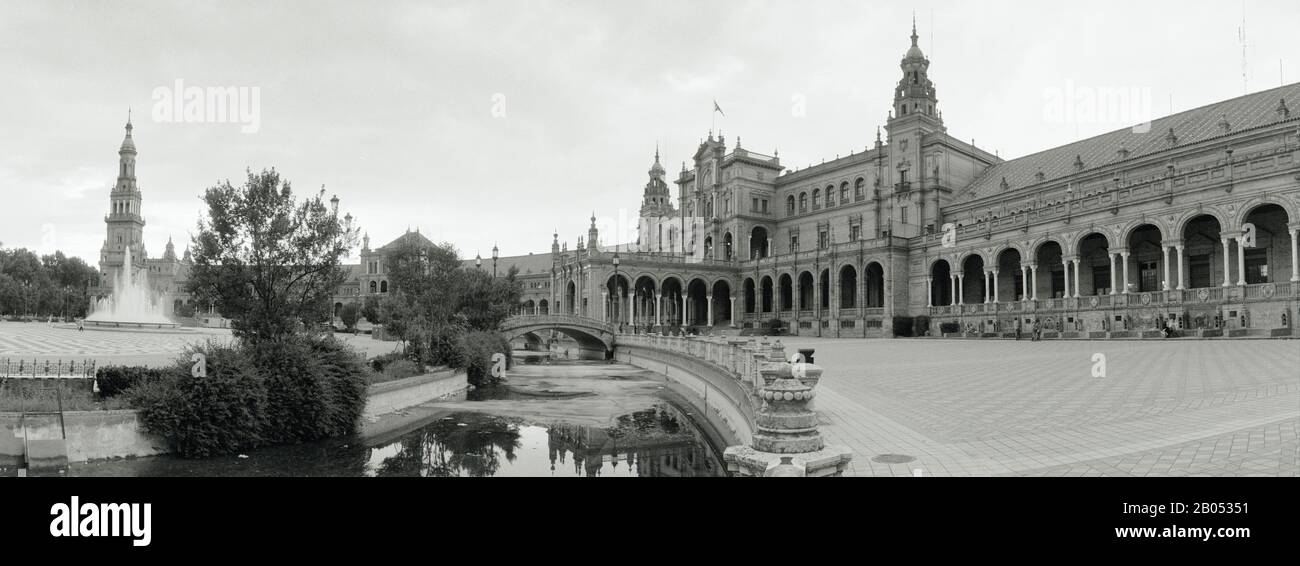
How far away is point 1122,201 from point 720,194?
40.7 m

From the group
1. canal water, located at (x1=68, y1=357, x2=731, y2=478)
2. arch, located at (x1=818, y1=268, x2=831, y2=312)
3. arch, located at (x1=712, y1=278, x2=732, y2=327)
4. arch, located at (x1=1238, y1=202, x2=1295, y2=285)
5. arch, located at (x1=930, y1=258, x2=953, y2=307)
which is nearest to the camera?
canal water, located at (x1=68, y1=357, x2=731, y2=478)

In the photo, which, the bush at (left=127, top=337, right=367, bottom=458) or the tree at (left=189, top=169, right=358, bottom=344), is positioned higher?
the tree at (left=189, top=169, right=358, bottom=344)

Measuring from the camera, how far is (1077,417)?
414 inches

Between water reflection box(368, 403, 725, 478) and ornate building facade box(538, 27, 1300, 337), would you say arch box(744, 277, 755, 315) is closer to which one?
ornate building facade box(538, 27, 1300, 337)

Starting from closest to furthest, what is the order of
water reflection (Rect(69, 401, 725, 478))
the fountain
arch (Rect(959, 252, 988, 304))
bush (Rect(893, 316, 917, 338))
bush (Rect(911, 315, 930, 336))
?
water reflection (Rect(69, 401, 725, 478)) → bush (Rect(911, 315, 930, 336)) → arch (Rect(959, 252, 988, 304)) → bush (Rect(893, 316, 917, 338)) → the fountain

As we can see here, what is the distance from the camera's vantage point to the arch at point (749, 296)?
69500mm

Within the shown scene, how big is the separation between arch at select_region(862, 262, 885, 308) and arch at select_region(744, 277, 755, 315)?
12977 millimetres

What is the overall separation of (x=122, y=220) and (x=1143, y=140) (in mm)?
136178

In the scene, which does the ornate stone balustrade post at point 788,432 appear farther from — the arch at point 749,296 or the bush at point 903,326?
the arch at point 749,296

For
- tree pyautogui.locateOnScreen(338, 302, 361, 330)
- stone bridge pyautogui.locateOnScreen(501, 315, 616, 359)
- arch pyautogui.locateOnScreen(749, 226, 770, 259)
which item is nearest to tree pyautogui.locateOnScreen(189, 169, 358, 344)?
stone bridge pyautogui.locateOnScreen(501, 315, 616, 359)

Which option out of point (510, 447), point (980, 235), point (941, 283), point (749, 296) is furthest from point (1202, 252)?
point (749, 296)

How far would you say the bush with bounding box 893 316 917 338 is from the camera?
51.3 metres
